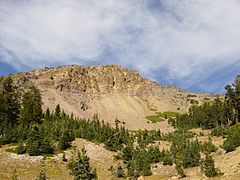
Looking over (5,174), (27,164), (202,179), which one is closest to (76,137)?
(27,164)

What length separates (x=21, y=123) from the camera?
112375 millimetres

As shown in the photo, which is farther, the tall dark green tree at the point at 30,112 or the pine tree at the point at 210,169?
the tall dark green tree at the point at 30,112

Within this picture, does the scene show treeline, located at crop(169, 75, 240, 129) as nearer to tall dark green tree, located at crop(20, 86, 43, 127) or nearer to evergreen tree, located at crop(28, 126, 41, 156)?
tall dark green tree, located at crop(20, 86, 43, 127)

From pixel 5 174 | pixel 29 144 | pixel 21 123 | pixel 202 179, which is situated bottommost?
pixel 202 179

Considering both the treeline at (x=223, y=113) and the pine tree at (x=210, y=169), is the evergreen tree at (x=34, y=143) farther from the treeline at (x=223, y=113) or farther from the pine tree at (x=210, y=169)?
the treeline at (x=223, y=113)

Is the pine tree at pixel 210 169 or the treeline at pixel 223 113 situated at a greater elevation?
the treeline at pixel 223 113

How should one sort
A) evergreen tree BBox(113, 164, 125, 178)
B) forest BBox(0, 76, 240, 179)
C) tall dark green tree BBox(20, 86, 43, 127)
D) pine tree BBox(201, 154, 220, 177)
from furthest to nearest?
tall dark green tree BBox(20, 86, 43, 127) < forest BBox(0, 76, 240, 179) < evergreen tree BBox(113, 164, 125, 178) < pine tree BBox(201, 154, 220, 177)

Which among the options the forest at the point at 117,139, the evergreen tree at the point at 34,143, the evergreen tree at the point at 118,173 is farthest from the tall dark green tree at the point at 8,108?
the evergreen tree at the point at 118,173

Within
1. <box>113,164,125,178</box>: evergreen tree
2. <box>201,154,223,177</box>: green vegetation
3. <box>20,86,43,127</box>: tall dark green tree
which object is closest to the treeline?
<box>20,86,43,127</box>: tall dark green tree

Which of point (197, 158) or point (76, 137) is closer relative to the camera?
point (197, 158)

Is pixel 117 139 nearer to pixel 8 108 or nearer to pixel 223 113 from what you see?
pixel 8 108

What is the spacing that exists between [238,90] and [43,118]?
238 feet

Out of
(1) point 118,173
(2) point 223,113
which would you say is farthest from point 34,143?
(2) point 223,113

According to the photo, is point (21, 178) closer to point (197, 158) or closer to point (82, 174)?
point (82, 174)
